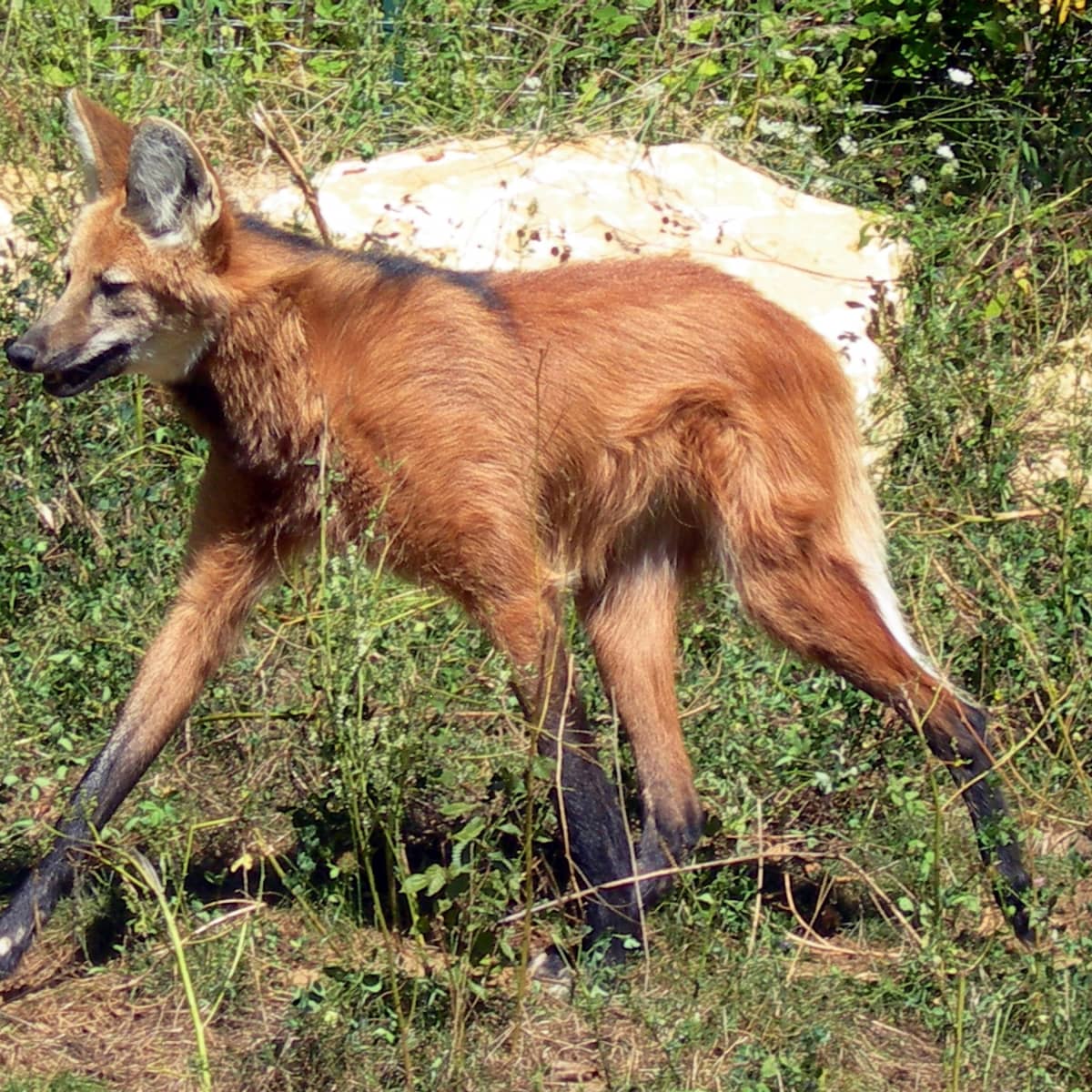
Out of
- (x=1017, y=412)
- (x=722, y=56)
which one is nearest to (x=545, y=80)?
(x=722, y=56)

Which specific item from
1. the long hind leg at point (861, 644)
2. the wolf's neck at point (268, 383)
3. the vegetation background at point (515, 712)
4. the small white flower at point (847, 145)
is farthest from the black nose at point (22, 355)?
the small white flower at point (847, 145)

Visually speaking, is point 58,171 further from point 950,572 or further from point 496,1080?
point 496,1080

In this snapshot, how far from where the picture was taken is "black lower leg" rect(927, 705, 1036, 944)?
317cm

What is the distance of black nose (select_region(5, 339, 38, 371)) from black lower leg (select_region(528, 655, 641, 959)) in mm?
1261

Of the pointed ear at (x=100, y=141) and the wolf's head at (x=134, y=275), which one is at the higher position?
the pointed ear at (x=100, y=141)

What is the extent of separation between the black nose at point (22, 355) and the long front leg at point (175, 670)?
524 millimetres

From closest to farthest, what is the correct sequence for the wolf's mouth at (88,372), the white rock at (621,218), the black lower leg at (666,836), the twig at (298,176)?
the wolf's mouth at (88,372), the black lower leg at (666,836), the twig at (298,176), the white rock at (621,218)

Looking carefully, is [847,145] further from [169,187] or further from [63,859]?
[63,859]

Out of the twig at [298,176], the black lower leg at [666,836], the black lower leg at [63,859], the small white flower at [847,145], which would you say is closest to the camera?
the black lower leg at [63,859]

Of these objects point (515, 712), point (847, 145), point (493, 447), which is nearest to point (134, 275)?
→ point (493, 447)

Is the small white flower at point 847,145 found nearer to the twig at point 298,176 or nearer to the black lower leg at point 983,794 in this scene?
the twig at point 298,176

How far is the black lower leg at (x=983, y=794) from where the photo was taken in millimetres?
3172

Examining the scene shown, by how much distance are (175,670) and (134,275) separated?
86 centimetres

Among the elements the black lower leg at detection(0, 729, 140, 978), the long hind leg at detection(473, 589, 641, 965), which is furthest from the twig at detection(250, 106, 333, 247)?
the black lower leg at detection(0, 729, 140, 978)
